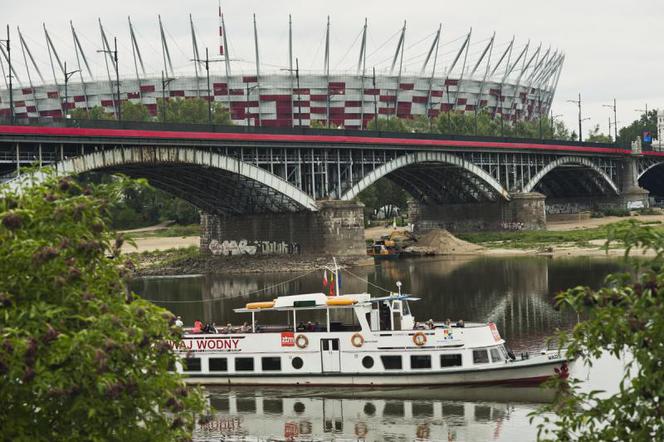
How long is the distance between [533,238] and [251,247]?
105 feet

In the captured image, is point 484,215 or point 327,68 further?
point 327,68

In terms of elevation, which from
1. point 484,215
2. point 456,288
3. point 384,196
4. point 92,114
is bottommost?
point 456,288

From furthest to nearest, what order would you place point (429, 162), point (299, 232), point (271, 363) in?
1. point (429, 162)
2. point (299, 232)
3. point (271, 363)

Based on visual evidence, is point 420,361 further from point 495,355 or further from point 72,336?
point 72,336

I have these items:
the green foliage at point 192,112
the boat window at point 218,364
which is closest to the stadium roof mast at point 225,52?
the green foliage at point 192,112

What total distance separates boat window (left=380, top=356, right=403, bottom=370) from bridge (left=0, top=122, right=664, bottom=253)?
3549 centimetres

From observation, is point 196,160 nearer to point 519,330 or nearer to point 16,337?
point 519,330

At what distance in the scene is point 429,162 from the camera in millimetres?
106312

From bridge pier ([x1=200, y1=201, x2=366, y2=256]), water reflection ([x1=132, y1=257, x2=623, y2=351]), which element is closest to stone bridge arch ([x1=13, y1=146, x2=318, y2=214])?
bridge pier ([x1=200, y1=201, x2=366, y2=256])

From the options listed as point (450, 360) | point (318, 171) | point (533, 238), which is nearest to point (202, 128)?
point (318, 171)

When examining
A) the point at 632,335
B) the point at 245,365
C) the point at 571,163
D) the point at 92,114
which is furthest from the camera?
the point at 92,114

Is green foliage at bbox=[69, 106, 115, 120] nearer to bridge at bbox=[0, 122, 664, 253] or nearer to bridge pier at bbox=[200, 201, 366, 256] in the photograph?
bridge at bbox=[0, 122, 664, 253]

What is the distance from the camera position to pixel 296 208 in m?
94.0

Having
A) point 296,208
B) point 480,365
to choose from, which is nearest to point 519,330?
point 480,365
